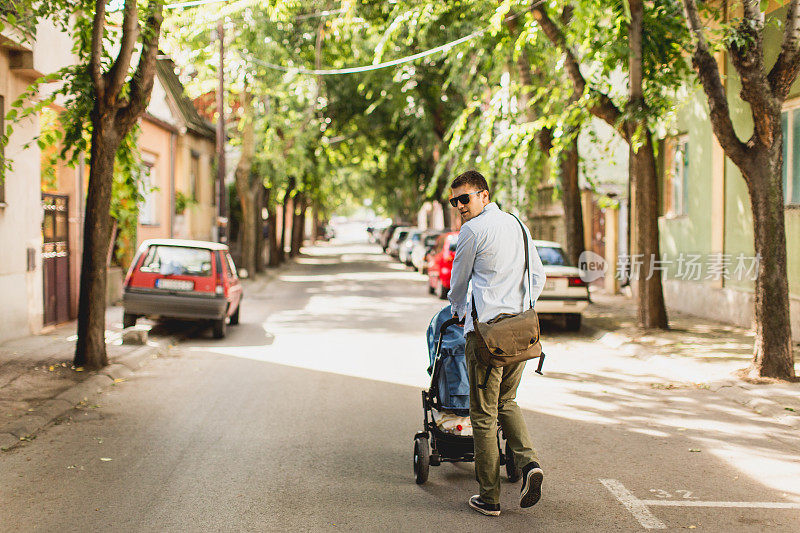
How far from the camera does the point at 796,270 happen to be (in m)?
12.6

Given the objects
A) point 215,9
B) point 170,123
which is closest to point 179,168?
point 170,123

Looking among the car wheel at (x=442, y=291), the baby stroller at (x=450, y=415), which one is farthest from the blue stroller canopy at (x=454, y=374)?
the car wheel at (x=442, y=291)

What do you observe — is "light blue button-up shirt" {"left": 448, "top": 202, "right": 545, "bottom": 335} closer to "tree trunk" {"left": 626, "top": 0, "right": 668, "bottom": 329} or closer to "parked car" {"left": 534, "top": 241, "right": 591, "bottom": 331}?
"tree trunk" {"left": 626, "top": 0, "right": 668, "bottom": 329}

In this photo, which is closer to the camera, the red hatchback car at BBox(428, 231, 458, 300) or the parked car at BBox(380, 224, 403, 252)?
the red hatchback car at BBox(428, 231, 458, 300)

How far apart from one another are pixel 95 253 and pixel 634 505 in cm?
720

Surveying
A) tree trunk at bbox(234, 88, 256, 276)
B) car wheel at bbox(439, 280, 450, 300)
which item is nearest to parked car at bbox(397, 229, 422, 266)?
tree trunk at bbox(234, 88, 256, 276)

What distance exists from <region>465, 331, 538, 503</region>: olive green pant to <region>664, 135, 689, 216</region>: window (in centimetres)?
1307

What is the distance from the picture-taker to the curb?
6.91 meters

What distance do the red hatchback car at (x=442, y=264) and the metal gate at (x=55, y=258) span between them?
7.66 metres

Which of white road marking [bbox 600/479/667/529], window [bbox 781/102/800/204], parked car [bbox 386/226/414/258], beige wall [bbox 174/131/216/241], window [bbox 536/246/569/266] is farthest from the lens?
parked car [bbox 386/226/414/258]

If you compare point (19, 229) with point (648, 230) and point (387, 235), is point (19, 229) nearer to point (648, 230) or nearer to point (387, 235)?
point (648, 230)

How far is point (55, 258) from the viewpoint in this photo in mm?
14734

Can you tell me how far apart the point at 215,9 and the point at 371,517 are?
16.3 meters

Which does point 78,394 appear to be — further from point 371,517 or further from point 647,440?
point 647,440
